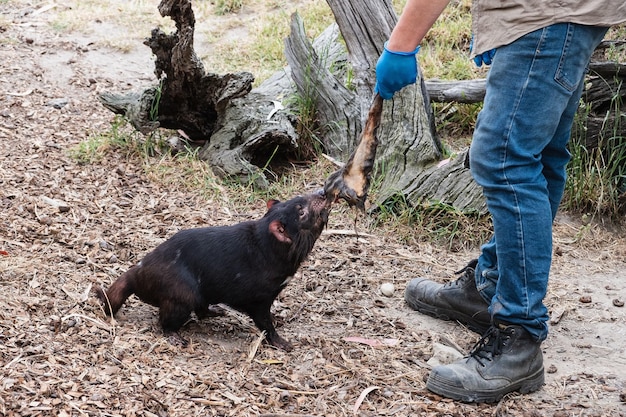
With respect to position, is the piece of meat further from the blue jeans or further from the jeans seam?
the jeans seam

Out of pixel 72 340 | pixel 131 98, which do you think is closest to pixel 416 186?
pixel 131 98

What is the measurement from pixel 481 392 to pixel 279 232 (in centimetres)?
105

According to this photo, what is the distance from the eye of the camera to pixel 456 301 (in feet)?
12.0

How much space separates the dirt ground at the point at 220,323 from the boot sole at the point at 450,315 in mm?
35

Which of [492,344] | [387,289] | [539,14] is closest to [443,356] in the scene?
[492,344]

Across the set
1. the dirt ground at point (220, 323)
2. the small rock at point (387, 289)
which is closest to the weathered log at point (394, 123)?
the dirt ground at point (220, 323)

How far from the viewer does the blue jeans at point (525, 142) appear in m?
2.60

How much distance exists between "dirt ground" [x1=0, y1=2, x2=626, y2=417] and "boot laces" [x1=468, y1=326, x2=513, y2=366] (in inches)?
7.8

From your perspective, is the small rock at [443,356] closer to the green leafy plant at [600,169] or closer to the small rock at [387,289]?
the small rock at [387,289]

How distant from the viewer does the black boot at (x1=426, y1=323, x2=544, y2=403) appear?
9.90ft

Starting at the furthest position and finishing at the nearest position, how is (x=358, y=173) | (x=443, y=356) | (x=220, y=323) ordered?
(x=220, y=323), (x=358, y=173), (x=443, y=356)

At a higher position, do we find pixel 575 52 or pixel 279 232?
pixel 575 52

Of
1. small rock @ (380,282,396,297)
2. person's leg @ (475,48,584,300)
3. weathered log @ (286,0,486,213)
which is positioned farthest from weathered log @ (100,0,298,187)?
person's leg @ (475,48,584,300)

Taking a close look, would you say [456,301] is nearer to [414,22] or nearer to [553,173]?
[553,173]
